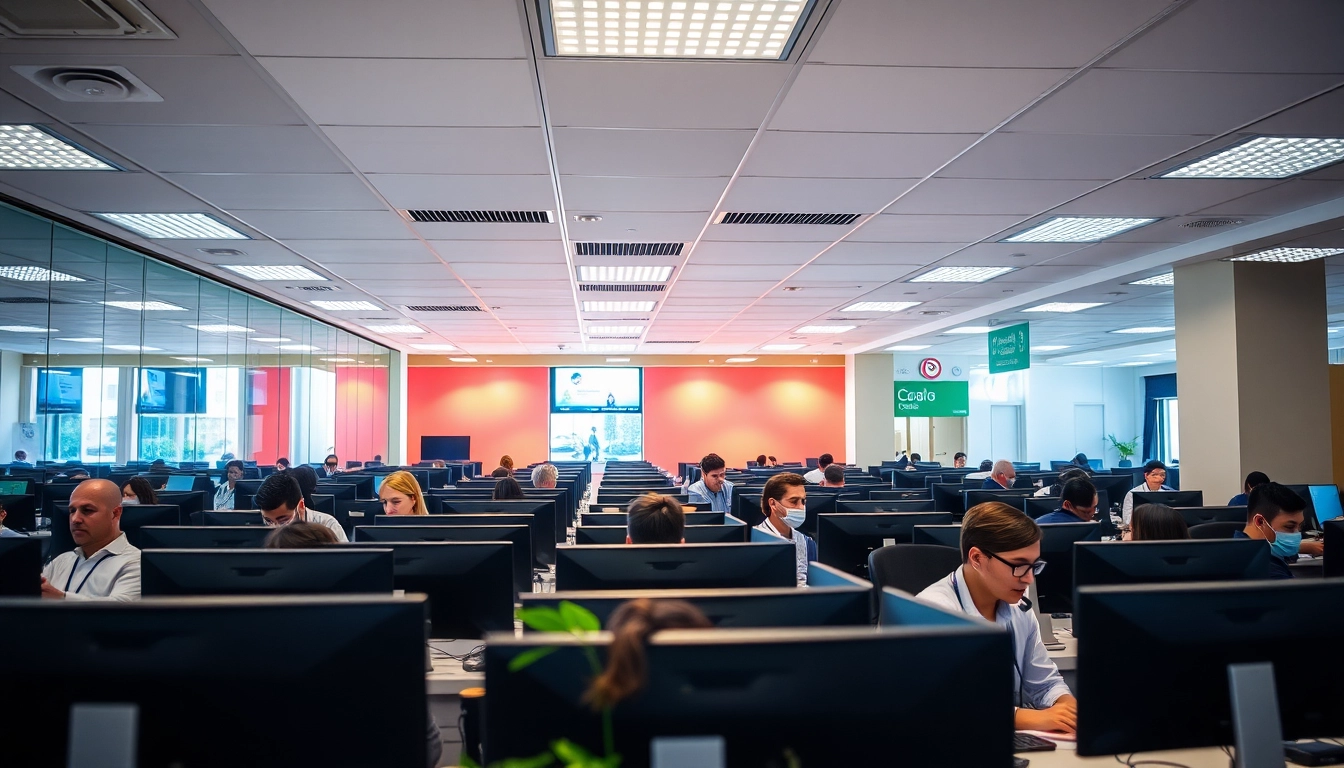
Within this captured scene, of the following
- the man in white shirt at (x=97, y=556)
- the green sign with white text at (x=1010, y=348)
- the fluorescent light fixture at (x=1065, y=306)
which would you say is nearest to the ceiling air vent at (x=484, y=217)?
the man in white shirt at (x=97, y=556)

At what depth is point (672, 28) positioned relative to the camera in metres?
3.55

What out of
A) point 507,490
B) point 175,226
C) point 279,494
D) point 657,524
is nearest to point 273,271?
point 175,226

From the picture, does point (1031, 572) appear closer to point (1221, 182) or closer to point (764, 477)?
point (1221, 182)

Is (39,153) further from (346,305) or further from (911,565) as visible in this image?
(346,305)

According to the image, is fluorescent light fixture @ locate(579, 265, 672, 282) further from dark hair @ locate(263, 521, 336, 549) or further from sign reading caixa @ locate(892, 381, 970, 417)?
sign reading caixa @ locate(892, 381, 970, 417)

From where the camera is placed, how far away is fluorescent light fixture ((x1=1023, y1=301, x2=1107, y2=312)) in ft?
37.5

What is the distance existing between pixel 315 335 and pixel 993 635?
14369 millimetres

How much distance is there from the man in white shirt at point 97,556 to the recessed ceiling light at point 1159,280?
953 cm

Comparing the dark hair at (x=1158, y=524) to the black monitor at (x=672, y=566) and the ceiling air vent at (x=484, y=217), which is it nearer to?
the black monitor at (x=672, y=566)

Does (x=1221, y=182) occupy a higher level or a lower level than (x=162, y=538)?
higher

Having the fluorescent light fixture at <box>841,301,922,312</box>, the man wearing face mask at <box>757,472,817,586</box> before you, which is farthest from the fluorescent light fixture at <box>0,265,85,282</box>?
the fluorescent light fixture at <box>841,301,922,312</box>

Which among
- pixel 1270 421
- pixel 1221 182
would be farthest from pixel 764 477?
pixel 1221 182

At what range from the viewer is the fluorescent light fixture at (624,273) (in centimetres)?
921

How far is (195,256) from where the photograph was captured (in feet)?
28.1
